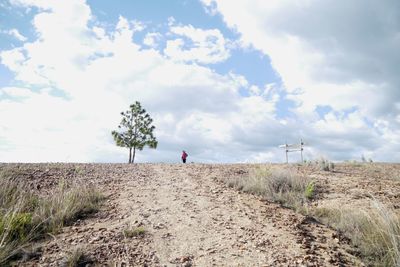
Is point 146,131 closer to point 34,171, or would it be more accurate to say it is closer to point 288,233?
point 34,171

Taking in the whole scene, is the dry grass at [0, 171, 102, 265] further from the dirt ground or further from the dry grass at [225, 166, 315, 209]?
the dry grass at [225, 166, 315, 209]

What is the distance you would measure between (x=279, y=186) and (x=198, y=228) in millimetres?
4436

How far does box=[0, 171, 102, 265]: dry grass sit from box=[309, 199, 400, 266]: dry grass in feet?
18.6

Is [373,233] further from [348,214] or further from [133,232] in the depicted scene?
[133,232]

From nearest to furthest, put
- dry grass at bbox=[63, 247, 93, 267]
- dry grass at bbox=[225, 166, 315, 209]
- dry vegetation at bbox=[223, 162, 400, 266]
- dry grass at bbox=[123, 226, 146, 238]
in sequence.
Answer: dry grass at bbox=[63, 247, 93, 267] < dry vegetation at bbox=[223, 162, 400, 266] < dry grass at bbox=[123, 226, 146, 238] < dry grass at bbox=[225, 166, 315, 209]

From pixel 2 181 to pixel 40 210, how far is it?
2303mm

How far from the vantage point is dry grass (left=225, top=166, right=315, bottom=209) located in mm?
9359

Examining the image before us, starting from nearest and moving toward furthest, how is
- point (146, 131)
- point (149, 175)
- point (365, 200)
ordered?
point (365, 200) → point (149, 175) → point (146, 131)

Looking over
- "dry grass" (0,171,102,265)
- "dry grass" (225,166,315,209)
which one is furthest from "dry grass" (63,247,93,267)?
"dry grass" (225,166,315,209)

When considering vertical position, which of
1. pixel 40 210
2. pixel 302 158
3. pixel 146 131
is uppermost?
pixel 146 131

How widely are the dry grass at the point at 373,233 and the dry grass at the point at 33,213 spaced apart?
567cm

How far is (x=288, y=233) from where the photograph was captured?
6914mm

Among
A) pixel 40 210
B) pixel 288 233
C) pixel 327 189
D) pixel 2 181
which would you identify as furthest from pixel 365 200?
pixel 2 181

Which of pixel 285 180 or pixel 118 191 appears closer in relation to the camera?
pixel 118 191
